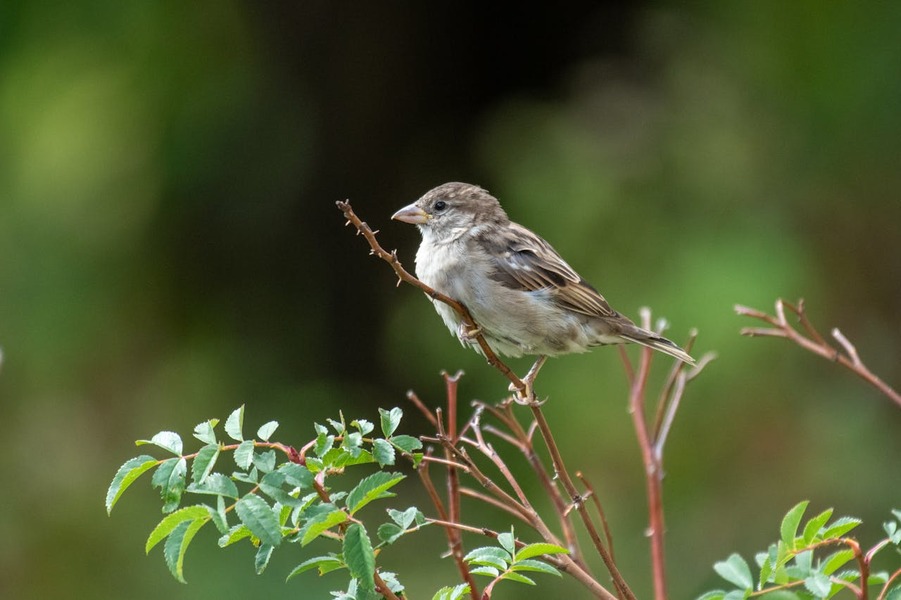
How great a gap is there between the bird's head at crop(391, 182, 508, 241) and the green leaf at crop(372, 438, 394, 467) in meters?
1.96

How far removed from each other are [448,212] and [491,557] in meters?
2.04

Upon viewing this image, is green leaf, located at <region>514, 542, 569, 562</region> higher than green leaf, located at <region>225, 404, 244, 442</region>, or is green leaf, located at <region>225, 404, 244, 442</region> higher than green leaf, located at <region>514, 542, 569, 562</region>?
green leaf, located at <region>225, 404, 244, 442</region>

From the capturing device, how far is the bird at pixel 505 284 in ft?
11.4

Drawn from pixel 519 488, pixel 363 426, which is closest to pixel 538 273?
pixel 519 488

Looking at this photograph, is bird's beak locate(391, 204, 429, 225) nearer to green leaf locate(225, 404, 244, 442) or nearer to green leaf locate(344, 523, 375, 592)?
green leaf locate(225, 404, 244, 442)

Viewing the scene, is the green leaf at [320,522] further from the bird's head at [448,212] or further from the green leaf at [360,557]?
the bird's head at [448,212]

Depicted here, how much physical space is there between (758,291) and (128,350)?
11.7 feet

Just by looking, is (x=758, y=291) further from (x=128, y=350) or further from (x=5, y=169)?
(x=5, y=169)

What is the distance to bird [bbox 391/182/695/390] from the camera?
346 centimetres

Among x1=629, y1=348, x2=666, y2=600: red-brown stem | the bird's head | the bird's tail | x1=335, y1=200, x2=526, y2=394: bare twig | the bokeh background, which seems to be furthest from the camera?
the bokeh background

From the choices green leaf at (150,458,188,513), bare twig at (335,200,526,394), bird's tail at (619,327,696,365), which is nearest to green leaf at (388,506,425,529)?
green leaf at (150,458,188,513)

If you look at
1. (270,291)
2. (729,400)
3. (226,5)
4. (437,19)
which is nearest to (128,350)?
(270,291)

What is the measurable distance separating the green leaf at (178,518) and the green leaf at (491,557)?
43 cm

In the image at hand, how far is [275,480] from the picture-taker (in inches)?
67.1
